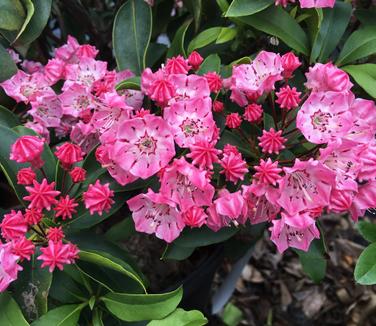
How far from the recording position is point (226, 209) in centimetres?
90

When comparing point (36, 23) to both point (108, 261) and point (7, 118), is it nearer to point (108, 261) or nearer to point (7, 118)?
point (7, 118)

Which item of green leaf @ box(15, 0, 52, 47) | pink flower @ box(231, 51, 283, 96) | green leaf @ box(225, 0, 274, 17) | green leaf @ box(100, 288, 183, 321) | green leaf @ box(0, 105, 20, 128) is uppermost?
green leaf @ box(15, 0, 52, 47)

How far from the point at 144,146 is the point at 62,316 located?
345mm

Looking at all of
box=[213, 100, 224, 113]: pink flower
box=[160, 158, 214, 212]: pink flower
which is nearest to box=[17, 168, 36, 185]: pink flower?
box=[160, 158, 214, 212]: pink flower

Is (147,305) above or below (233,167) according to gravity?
below

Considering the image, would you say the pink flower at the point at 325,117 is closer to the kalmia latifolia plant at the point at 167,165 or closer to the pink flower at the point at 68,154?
the kalmia latifolia plant at the point at 167,165

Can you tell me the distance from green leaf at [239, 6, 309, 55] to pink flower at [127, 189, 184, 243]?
1.36ft

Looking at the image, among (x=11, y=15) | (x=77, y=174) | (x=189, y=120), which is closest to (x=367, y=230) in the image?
(x=189, y=120)

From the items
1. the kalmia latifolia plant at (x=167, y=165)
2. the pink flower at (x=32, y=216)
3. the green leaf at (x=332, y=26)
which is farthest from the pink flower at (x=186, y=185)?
the green leaf at (x=332, y=26)

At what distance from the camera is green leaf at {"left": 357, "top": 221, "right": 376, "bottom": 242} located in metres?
1.15

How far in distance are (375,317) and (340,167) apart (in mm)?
1241

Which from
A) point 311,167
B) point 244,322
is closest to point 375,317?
point 244,322

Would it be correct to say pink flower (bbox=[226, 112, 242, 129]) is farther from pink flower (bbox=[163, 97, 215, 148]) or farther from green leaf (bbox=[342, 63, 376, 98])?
green leaf (bbox=[342, 63, 376, 98])

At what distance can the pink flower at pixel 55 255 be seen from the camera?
2.89ft
